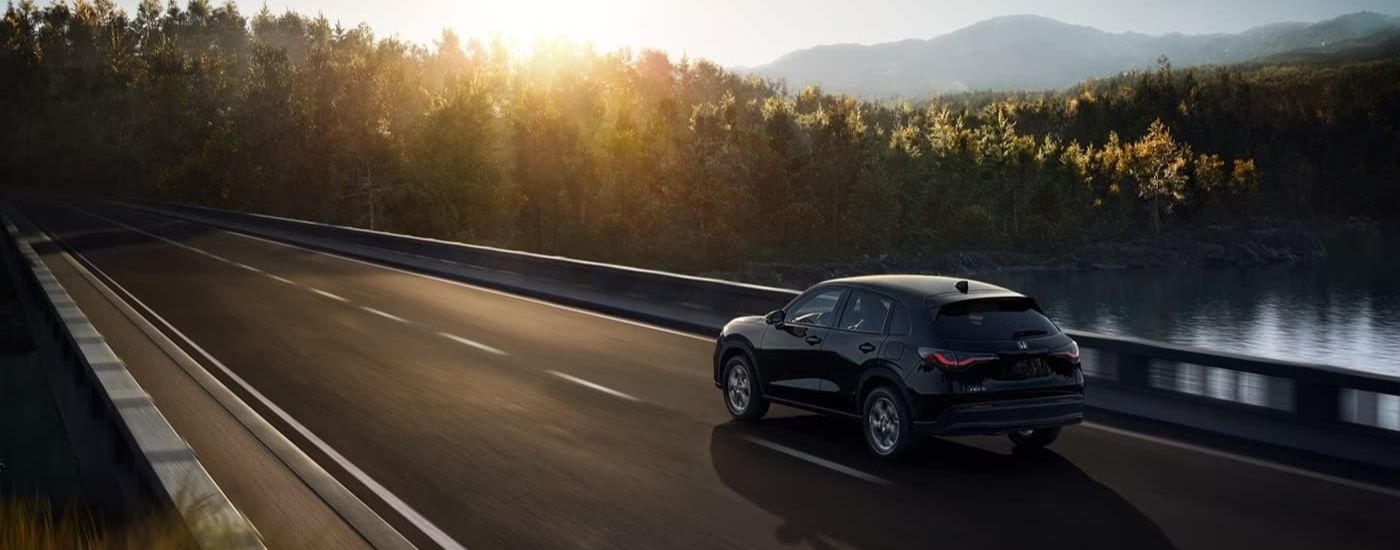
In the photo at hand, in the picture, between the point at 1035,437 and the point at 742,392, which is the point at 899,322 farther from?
the point at 742,392

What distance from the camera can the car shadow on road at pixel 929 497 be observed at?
816cm

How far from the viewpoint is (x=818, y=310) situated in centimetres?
1183

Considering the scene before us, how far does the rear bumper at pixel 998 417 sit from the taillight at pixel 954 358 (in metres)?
0.32

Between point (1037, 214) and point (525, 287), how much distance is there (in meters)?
106

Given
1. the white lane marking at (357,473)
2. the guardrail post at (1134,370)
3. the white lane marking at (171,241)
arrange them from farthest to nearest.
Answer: the white lane marking at (171,241) → the guardrail post at (1134,370) → the white lane marking at (357,473)

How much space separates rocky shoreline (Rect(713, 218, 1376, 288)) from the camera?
10050 cm

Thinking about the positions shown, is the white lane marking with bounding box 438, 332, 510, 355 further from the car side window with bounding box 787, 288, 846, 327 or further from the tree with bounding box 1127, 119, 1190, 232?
the tree with bounding box 1127, 119, 1190, 232

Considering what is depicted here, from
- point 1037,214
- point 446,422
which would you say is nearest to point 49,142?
point 1037,214

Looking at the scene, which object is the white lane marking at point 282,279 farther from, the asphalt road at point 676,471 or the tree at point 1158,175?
the tree at point 1158,175

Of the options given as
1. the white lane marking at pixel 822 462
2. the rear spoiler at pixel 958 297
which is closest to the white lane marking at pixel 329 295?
the white lane marking at pixel 822 462

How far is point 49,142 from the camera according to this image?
138 metres

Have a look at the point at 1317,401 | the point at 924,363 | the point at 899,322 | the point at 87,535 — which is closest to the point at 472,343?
the point at 899,322

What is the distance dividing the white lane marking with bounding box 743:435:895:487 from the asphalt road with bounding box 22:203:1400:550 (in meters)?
0.03

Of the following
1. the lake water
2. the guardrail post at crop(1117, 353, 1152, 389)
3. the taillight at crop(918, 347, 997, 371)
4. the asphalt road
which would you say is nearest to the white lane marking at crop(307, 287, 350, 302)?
the asphalt road
